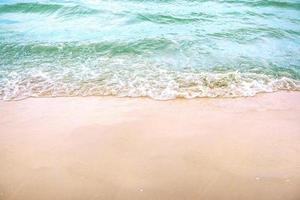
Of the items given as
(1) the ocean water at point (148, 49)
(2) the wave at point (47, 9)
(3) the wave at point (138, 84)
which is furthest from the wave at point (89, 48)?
(2) the wave at point (47, 9)

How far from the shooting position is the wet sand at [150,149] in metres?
3.10

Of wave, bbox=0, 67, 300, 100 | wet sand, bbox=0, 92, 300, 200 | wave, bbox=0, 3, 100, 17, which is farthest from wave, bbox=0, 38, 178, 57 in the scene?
wave, bbox=0, 3, 100, 17

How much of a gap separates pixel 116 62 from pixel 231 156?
12.0ft

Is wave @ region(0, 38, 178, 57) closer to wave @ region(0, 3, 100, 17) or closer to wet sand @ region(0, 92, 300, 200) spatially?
wet sand @ region(0, 92, 300, 200)

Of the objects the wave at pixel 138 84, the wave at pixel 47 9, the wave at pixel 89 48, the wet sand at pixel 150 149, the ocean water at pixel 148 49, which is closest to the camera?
the wet sand at pixel 150 149

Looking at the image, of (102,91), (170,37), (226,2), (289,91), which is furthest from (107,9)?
(289,91)

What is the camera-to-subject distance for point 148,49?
7191mm

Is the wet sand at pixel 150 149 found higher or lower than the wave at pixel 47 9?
lower

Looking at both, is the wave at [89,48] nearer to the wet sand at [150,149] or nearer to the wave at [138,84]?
the wave at [138,84]

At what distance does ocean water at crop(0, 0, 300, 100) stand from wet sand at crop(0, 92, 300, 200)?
1.71ft

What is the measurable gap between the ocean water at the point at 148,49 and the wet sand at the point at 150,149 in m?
0.52

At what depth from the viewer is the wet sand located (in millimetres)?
3098

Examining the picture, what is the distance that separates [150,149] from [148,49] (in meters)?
3.90

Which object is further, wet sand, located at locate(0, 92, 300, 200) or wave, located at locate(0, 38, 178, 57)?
wave, located at locate(0, 38, 178, 57)
